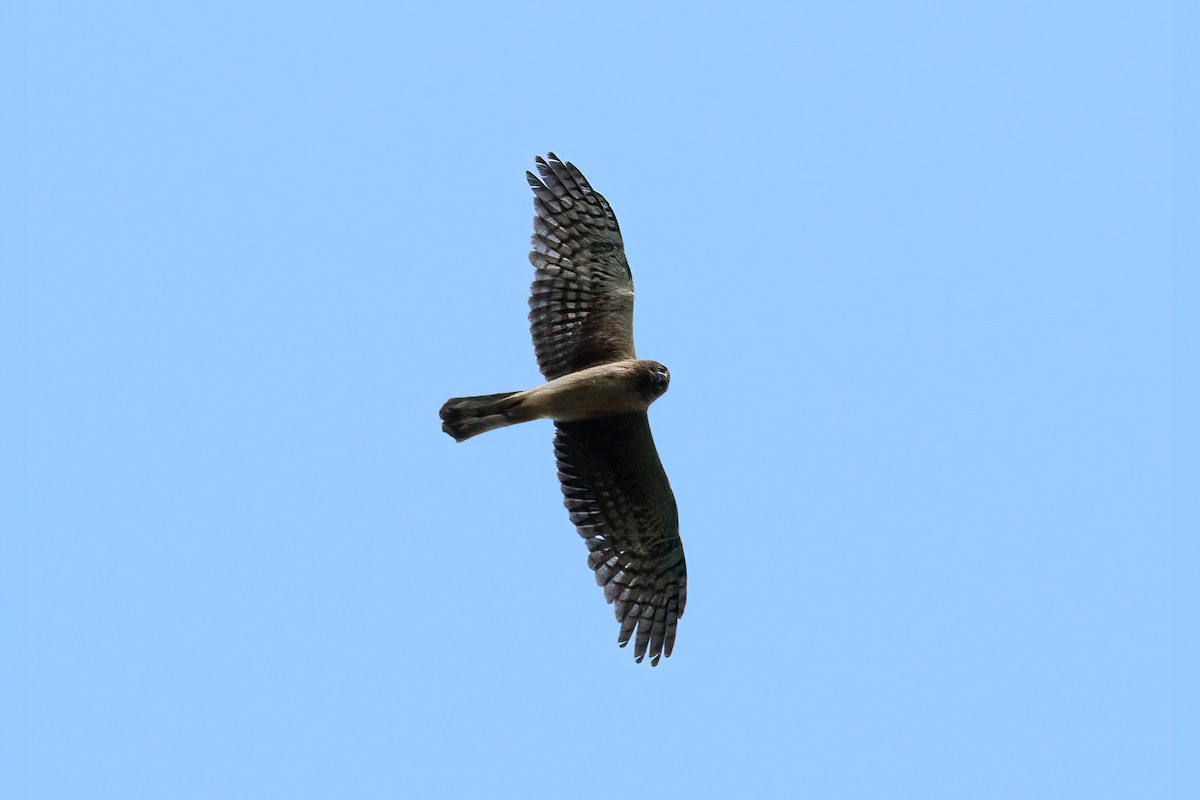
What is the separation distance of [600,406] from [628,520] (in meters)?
1.05

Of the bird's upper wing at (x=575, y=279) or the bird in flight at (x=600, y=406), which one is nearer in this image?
the bird in flight at (x=600, y=406)

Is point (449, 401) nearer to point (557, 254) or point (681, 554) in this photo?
point (557, 254)

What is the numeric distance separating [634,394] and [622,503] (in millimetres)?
969

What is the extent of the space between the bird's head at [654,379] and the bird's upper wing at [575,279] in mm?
367

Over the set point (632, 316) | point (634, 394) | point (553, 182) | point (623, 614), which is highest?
point (553, 182)

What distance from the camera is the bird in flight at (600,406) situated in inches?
410

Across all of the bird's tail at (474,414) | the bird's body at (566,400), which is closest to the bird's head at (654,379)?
the bird's body at (566,400)

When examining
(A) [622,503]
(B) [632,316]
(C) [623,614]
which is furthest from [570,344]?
(C) [623,614]

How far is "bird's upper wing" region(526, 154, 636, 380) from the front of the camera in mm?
10883

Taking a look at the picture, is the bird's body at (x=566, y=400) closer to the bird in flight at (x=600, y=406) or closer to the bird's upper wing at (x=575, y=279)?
the bird in flight at (x=600, y=406)

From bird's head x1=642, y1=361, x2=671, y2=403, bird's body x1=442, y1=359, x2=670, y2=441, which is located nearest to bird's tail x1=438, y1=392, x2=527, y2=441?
bird's body x1=442, y1=359, x2=670, y2=441

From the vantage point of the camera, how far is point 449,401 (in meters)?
10.3

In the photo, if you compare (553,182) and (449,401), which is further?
(553,182)

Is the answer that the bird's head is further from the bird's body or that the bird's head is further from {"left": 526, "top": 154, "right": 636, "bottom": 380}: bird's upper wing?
{"left": 526, "top": 154, "right": 636, "bottom": 380}: bird's upper wing
